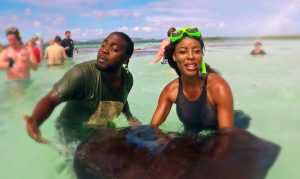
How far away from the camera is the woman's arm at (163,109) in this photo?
13.2 ft

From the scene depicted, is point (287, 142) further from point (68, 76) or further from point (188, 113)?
point (68, 76)

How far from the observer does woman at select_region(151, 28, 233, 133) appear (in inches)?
139

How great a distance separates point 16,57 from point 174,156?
Result: 29.3ft

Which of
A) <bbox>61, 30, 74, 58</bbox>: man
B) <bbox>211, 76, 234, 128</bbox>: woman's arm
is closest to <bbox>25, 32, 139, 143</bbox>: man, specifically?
<bbox>211, 76, 234, 128</bbox>: woman's arm

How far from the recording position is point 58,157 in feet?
15.7

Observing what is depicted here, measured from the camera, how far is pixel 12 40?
9.88 meters

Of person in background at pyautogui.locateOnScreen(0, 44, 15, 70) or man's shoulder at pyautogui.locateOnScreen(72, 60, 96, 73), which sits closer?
man's shoulder at pyautogui.locateOnScreen(72, 60, 96, 73)

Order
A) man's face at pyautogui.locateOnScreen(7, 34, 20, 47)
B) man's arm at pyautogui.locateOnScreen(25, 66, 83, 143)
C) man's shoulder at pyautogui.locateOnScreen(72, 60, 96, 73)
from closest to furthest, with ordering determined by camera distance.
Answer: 1. man's arm at pyautogui.locateOnScreen(25, 66, 83, 143)
2. man's shoulder at pyautogui.locateOnScreen(72, 60, 96, 73)
3. man's face at pyautogui.locateOnScreen(7, 34, 20, 47)

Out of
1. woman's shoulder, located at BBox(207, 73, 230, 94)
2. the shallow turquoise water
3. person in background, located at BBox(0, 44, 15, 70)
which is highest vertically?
woman's shoulder, located at BBox(207, 73, 230, 94)

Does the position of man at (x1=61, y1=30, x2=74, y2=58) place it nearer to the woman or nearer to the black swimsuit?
the woman

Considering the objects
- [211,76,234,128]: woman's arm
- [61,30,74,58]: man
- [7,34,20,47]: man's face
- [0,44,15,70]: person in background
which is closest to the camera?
[211,76,234,128]: woman's arm

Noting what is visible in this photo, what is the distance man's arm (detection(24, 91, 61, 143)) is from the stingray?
1.99 ft

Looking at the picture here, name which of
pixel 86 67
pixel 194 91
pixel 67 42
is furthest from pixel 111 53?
pixel 67 42

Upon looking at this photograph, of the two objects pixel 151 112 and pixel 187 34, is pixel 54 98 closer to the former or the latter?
pixel 187 34
